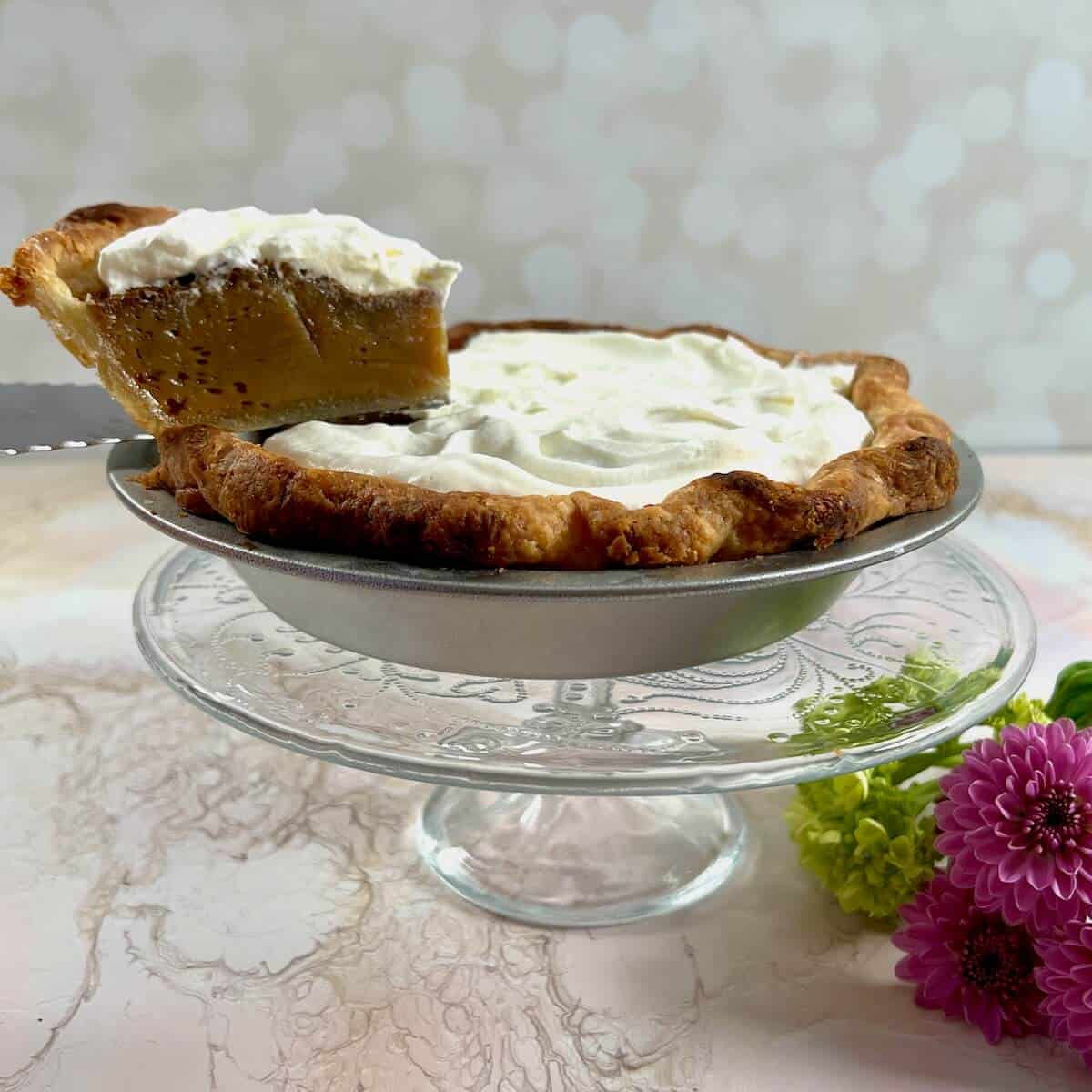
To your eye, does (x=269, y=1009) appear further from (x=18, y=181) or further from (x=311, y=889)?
(x=18, y=181)

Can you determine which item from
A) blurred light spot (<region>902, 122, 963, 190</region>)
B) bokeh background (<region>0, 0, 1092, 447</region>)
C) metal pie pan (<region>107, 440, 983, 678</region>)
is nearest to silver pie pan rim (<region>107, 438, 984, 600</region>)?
metal pie pan (<region>107, 440, 983, 678</region>)

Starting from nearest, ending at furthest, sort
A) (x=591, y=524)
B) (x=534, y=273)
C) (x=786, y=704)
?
(x=591, y=524) → (x=786, y=704) → (x=534, y=273)

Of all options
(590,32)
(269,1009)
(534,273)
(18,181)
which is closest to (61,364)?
(18,181)

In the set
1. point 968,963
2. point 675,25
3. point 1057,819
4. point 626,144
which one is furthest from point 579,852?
point 675,25

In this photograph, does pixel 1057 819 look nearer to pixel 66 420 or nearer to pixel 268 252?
pixel 268 252

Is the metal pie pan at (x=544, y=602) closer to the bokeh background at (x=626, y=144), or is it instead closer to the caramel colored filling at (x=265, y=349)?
the caramel colored filling at (x=265, y=349)

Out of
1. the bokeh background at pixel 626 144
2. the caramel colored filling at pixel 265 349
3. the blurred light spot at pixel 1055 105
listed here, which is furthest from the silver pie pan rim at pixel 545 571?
the blurred light spot at pixel 1055 105
